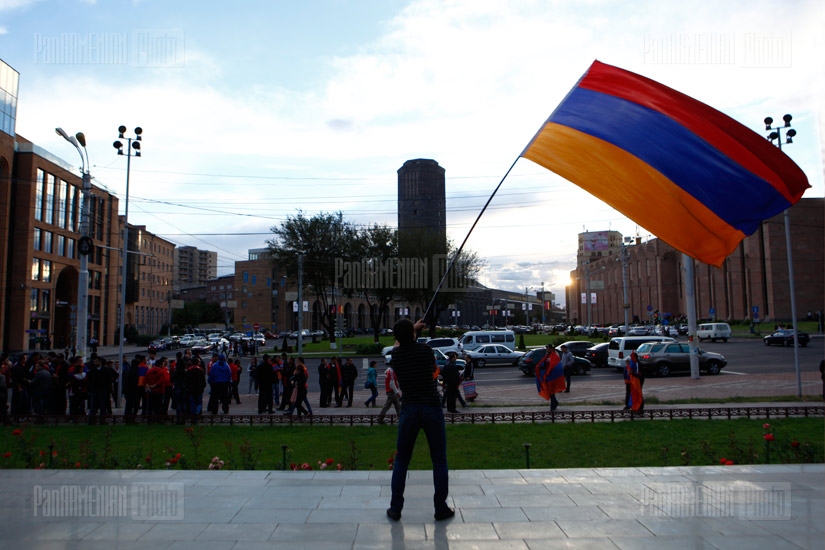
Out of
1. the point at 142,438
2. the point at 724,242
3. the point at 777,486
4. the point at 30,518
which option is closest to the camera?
the point at 30,518

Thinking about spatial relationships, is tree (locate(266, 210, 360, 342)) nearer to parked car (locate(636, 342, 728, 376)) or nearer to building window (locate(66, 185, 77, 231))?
building window (locate(66, 185, 77, 231))

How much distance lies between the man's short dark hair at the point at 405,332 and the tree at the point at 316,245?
4553 centimetres

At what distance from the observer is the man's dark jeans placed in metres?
5.64

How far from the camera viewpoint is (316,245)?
168 feet

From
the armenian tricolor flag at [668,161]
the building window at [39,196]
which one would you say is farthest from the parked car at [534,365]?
the building window at [39,196]

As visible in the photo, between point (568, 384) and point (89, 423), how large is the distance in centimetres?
1572

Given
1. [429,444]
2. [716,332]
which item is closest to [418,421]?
[429,444]

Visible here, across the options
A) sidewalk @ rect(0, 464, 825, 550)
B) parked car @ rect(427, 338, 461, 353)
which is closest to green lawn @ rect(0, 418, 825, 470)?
sidewalk @ rect(0, 464, 825, 550)

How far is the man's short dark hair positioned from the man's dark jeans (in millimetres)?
638

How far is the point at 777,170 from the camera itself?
6.06m

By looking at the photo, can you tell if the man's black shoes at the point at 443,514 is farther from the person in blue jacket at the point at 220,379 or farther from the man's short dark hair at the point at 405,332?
the person in blue jacket at the point at 220,379

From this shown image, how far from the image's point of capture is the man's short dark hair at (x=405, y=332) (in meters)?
5.79

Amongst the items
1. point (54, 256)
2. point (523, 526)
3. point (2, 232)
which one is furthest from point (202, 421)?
point (54, 256)

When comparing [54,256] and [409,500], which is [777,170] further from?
[54,256]
